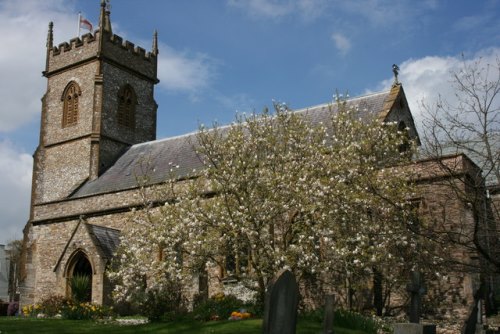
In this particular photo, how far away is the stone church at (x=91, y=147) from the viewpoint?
24078 mm

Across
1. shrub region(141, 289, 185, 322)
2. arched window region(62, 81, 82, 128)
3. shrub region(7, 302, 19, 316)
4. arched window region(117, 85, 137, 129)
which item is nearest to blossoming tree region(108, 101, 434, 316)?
shrub region(141, 289, 185, 322)

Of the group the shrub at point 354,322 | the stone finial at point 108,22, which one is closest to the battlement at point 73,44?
the stone finial at point 108,22

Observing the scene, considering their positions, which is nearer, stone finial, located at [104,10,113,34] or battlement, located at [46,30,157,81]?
battlement, located at [46,30,157,81]

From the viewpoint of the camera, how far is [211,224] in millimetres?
16297

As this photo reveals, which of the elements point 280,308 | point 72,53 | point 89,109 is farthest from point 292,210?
point 72,53

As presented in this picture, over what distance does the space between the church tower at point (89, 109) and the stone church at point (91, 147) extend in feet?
Answer: 0.18

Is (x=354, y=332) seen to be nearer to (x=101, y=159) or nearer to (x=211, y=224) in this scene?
(x=211, y=224)

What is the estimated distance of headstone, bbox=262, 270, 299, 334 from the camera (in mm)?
7020

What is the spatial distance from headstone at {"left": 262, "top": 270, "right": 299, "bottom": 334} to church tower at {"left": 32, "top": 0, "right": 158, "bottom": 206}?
79.6 ft

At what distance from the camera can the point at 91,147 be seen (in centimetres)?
3056

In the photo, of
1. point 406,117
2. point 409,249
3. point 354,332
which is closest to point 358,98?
point 406,117

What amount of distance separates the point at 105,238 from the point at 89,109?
10436mm

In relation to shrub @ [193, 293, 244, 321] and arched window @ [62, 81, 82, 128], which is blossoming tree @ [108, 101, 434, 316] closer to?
shrub @ [193, 293, 244, 321]

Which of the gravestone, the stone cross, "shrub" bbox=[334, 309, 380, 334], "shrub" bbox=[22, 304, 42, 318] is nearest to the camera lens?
the gravestone
